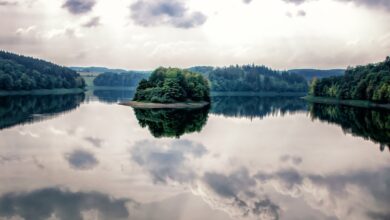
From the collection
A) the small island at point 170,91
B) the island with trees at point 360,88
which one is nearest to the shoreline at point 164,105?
the small island at point 170,91

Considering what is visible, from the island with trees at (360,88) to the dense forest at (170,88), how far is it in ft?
166

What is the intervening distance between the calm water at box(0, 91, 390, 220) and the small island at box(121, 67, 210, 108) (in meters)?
51.8

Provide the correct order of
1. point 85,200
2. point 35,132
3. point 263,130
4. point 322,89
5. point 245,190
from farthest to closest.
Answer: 1. point 322,89
2. point 263,130
3. point 35,132
4. point 245,190
5. point 85,200

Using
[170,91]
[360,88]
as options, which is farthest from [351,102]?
[170,91]

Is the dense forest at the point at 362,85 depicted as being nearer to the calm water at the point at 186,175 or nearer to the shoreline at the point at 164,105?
the shoreline at the point at 164,105

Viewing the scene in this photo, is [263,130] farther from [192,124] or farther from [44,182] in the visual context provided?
[44,182]

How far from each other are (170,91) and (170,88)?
815mm

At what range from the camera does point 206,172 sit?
36.2 meters

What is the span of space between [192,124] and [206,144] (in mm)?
22610

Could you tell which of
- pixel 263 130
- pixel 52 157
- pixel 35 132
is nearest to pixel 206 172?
pixel 52 157

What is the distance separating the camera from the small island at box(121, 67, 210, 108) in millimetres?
115438

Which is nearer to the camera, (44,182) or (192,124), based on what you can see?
(44,182)

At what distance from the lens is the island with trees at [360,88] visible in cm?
12200

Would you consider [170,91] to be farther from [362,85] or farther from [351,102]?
[351,102]
